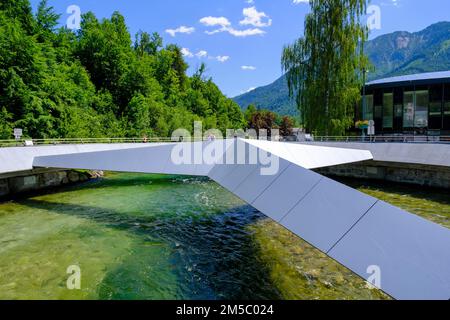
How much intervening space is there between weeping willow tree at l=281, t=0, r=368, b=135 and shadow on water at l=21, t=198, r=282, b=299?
21781 millimetres

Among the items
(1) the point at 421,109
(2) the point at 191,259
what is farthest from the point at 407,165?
(2) the point at 191,259

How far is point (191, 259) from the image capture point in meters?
9.48

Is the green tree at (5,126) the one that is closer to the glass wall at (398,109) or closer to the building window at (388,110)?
the building window at (388,110)

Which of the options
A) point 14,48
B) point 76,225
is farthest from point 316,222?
point 14,48

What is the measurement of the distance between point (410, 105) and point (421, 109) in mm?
1232

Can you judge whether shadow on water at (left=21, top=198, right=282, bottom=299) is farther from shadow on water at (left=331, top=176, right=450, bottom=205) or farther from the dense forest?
the dense forest

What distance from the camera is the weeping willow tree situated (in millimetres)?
31250

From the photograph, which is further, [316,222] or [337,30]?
[337,30]

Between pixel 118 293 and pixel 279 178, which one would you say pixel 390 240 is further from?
pixel 118 293

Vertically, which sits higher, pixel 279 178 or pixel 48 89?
pixel 48 89

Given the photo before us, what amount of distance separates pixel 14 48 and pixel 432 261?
31.4m

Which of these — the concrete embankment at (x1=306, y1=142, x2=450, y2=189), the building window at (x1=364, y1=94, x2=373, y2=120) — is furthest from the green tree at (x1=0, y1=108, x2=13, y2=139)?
the building window at (x1=364, y1=94, x2=373, y2=120)

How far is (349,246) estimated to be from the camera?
16.3ft
